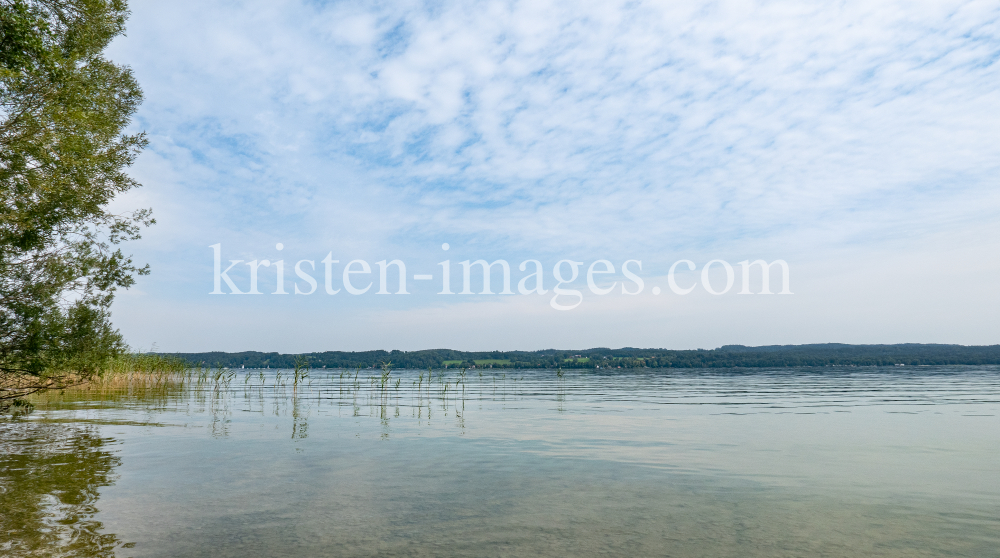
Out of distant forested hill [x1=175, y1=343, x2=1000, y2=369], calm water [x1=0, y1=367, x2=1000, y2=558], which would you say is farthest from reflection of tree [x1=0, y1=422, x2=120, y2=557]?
distant forested hill [x1=175, y1=343, x2=1000, y2=369]

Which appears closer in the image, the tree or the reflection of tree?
the reflection of tree

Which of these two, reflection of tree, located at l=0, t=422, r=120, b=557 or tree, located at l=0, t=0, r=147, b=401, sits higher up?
tree, located at l=0, t=0, r=147, b=401

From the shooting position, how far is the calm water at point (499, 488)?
901 cm

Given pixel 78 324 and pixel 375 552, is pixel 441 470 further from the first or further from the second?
pixel 78 324

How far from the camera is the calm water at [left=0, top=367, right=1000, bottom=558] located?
901 cm

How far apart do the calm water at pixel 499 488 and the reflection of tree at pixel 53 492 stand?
59mm

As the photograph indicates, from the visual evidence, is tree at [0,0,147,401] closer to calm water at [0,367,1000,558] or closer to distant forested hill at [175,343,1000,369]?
calm water at [0,367,1000,558]

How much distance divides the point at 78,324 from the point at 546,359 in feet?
495

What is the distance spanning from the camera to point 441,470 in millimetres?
15531

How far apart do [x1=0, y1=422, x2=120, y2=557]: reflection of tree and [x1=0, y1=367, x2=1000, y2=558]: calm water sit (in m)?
0.06

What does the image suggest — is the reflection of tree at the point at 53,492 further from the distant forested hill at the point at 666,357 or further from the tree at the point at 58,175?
the distant forested hill at the point at 666,357

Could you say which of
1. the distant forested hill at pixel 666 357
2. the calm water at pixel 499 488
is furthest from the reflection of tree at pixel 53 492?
the distant forested hill at pixel 666 357

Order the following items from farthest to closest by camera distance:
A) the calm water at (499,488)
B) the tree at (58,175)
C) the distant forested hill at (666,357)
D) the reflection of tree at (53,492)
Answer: the distant forested hill at (666,357) < the tree at (58,175) < the calm water at (499,488) < the reflection of tree at (53,492)

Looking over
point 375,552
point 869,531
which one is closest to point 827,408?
point 869,531
